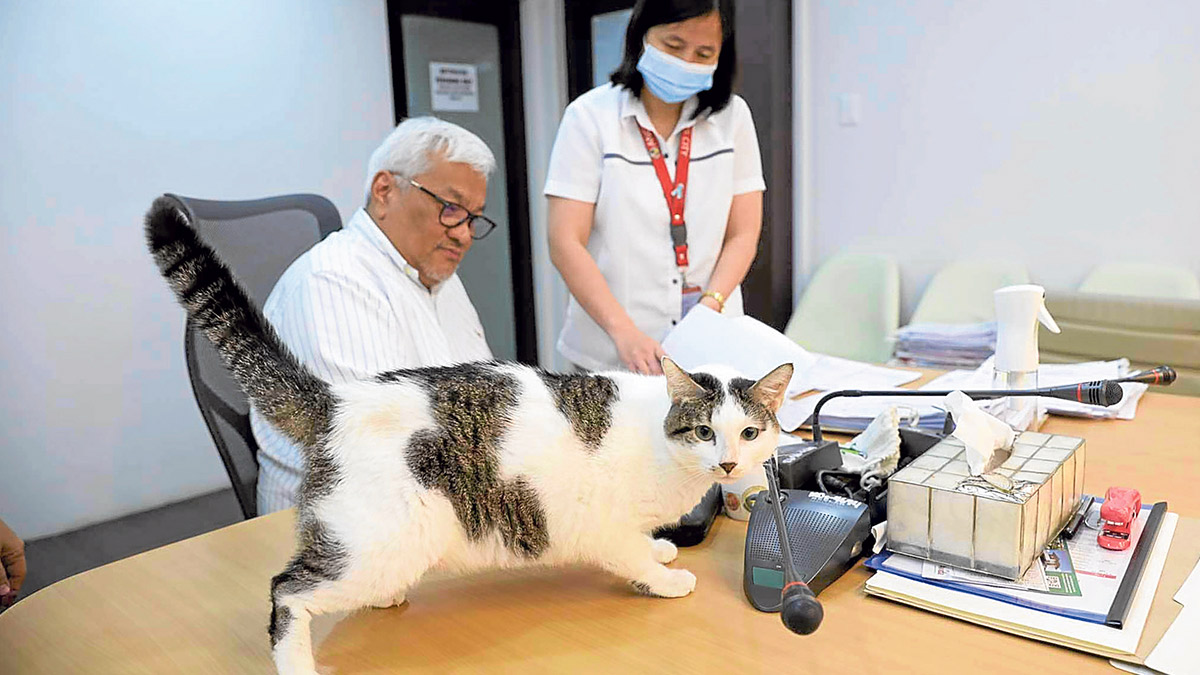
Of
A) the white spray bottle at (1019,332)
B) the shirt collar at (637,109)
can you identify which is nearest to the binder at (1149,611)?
the white spray bottle at (1019,332)

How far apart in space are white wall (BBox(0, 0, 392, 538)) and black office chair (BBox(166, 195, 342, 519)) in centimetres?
151

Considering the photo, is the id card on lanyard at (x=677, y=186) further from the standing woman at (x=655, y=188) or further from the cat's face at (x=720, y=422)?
the cat's face at (x=720, y=422)

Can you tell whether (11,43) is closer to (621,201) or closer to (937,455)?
(621,201)

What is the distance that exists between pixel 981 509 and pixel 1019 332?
518 mm

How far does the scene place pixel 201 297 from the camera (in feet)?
3.07

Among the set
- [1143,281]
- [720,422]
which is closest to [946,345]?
[1143,281]

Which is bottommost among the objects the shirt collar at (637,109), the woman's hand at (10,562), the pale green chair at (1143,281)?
the woman's hand at (10,562)

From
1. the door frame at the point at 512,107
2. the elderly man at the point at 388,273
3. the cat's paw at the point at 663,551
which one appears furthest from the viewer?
the door frame at the point at 512,107

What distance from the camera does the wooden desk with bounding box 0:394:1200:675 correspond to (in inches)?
33.9

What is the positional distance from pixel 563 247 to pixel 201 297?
Answer: 1.09 meters

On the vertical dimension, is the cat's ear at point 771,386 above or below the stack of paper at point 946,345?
above

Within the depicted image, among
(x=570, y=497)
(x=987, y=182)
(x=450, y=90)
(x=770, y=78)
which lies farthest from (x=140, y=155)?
(x=987, y=182)

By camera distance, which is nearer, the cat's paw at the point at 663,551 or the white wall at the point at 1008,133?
the cat's paw at the point at 663,551

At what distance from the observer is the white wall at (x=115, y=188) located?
9.26 feet
